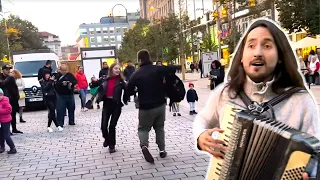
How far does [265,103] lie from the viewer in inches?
76.4

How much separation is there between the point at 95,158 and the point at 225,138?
212 inches

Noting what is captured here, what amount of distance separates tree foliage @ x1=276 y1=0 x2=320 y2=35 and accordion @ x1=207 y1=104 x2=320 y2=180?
691 inches

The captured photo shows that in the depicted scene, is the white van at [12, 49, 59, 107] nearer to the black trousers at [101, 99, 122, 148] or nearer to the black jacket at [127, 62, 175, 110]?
the black trousers at [101, 99, 122, 148]

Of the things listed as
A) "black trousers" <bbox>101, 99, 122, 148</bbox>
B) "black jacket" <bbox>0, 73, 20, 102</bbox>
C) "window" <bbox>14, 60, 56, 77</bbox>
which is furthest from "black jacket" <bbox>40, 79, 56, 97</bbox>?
"window" <bbox>14, 60, 56, 77</bbox>

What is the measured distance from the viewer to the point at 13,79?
10328 mm

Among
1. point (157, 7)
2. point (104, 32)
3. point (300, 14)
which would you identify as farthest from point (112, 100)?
point (104, 32)

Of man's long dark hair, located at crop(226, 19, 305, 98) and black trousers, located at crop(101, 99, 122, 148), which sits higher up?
man's long dark hair, located at crop(226, 19, 305, 98)

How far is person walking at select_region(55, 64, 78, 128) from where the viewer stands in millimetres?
10477

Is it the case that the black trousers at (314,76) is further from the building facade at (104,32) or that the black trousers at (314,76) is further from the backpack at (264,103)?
the building facade at (104,32)

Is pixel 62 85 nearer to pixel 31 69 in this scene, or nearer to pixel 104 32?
pixel 31 69

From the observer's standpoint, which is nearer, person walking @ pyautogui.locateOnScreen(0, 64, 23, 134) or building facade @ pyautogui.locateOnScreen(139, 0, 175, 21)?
person walking @ pyautogui.locateOnScreen(0, 64, 23, 134)

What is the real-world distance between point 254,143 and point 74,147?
22.3ft

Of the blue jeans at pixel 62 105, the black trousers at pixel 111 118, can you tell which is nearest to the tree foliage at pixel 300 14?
the blue jeans at pixel 62 105

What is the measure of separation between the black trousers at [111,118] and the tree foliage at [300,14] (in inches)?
531
